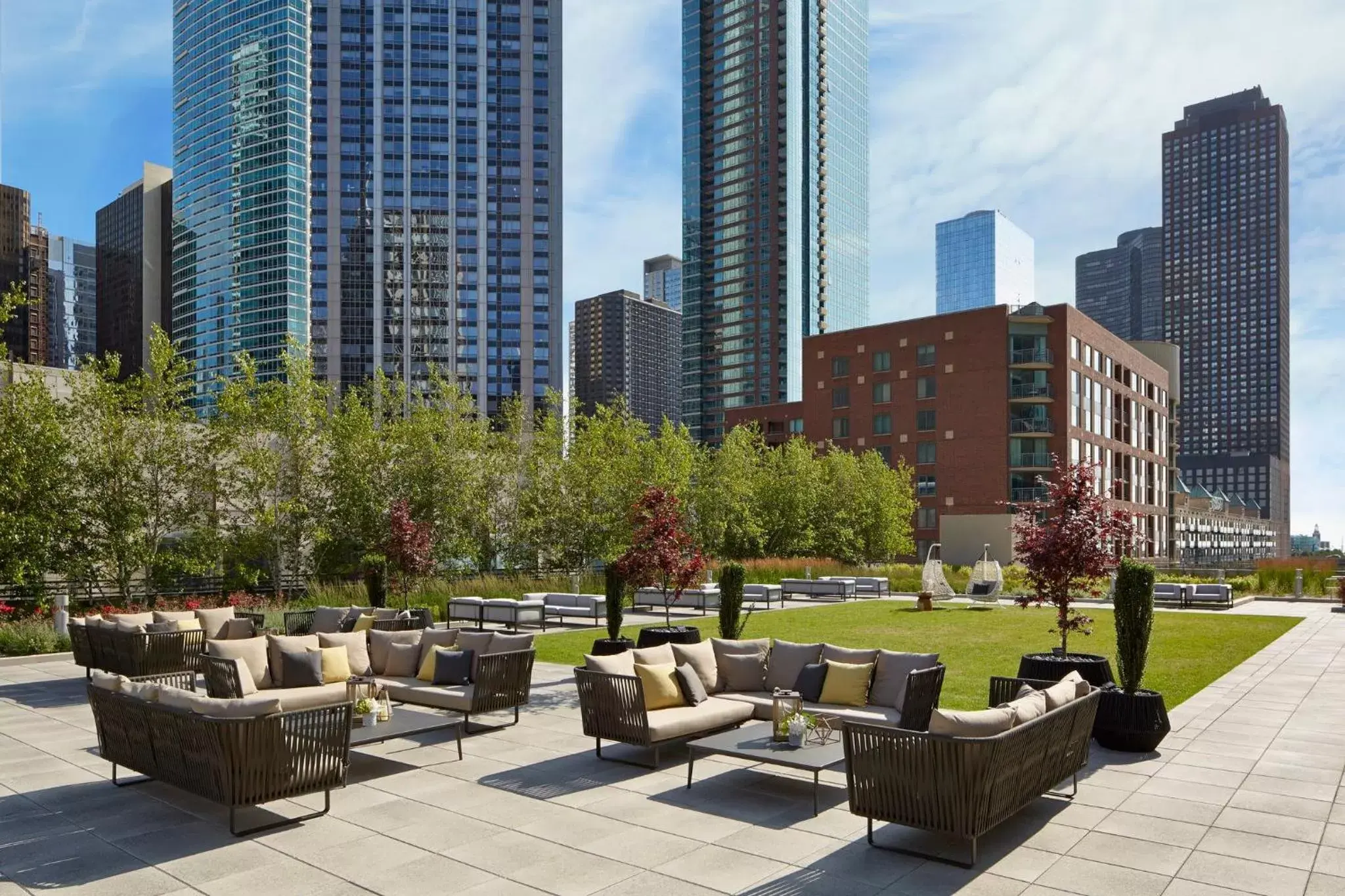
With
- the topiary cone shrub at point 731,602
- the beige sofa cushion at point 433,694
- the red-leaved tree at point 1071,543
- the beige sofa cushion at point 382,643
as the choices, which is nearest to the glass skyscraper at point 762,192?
the topiary cone shrub at point 731,602

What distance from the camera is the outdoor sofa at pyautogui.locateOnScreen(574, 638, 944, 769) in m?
8.89

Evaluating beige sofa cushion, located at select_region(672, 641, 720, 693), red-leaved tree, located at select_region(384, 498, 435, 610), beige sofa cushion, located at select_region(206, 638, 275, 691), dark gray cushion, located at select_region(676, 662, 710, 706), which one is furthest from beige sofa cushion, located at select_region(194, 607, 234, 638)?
dark gray cushion, located at select_region(676, 662, 710, 706)

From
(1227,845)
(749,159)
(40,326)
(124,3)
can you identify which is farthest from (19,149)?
(1227,845)

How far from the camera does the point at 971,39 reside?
47.3ft

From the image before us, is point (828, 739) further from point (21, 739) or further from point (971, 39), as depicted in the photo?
point (971, 39)

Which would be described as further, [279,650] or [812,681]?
[279,650]

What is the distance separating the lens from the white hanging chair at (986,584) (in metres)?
29.9

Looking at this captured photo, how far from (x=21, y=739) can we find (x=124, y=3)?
39659 mm

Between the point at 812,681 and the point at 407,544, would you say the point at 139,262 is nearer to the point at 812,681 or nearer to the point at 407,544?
the point at 407,544

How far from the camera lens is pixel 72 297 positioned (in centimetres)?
16850

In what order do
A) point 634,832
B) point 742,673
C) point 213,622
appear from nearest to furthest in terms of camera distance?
1. point 634,832
2. point 742,673
3. point 213,622

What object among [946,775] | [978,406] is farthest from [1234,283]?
[946,775]

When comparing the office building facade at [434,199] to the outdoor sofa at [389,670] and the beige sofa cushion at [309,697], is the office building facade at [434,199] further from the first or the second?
the beige sofa cushion at [309,697]

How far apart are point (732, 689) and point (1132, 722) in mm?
4042
